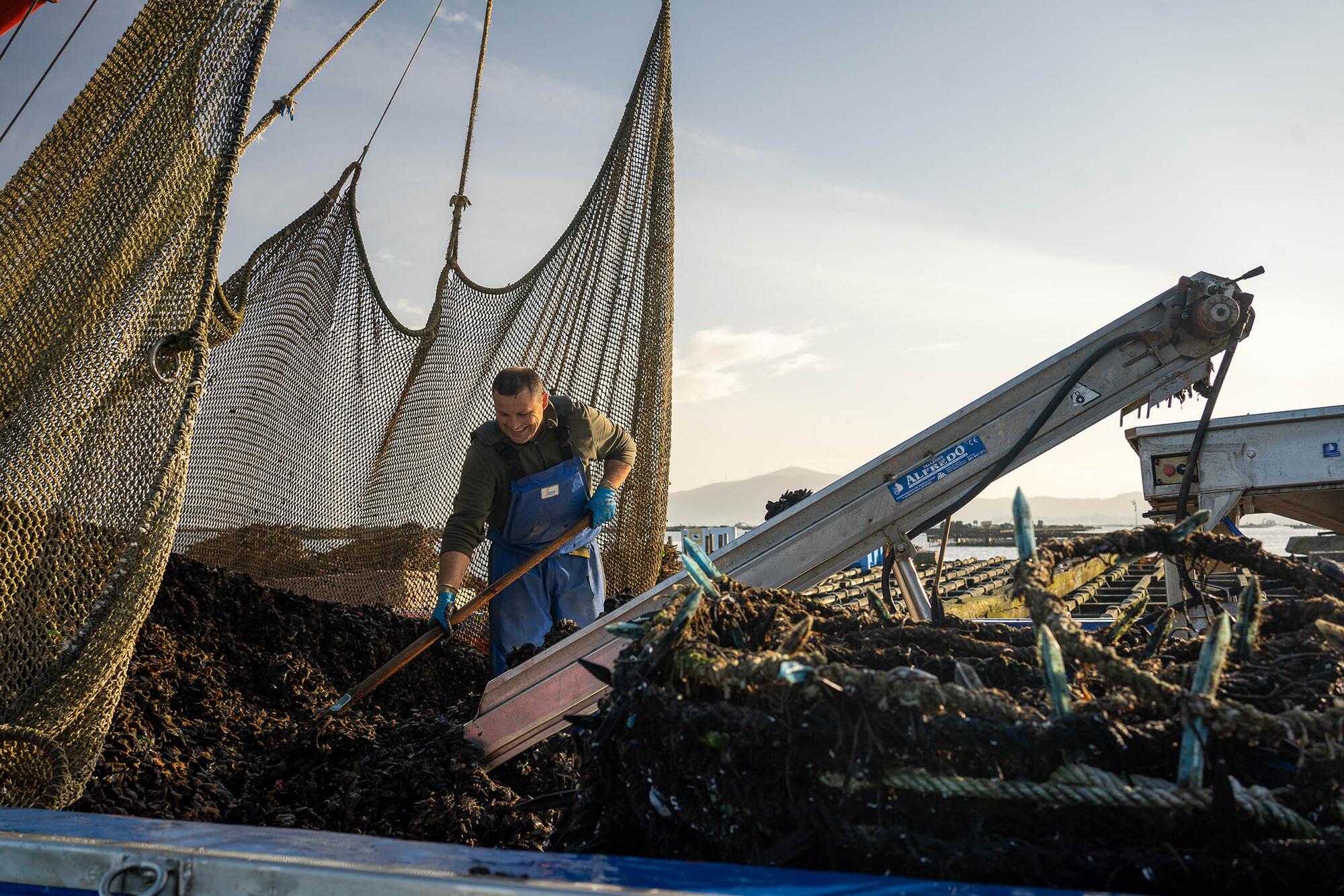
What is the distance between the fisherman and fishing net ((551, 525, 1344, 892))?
264cm

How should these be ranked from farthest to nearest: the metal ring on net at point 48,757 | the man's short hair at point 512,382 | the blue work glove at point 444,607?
the man's short hair at point 512,382 < the blue work glove at point 444,607 < the metal ring on net at point 48,757

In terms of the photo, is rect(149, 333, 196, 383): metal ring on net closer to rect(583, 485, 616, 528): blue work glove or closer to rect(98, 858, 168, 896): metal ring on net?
rect(98, 858, 168, 896): metal ring on net

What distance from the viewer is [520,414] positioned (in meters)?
3.71

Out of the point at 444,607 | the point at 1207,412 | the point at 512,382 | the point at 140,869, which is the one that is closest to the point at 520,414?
the point at 512,382

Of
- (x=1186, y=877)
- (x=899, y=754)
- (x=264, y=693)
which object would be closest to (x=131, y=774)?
(x=264, y=693)

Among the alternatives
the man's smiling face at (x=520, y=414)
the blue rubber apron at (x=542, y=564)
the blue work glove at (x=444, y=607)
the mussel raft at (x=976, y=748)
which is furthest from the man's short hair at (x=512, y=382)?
the mussel raft at (x=976, y=748)

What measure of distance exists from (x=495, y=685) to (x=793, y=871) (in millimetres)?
1482

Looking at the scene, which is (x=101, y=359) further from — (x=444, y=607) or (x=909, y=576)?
(x=909, y=576)

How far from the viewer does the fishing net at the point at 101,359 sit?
81.3 inches

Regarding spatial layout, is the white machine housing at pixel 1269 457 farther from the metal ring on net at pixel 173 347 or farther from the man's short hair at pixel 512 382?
the metal ring on net at pixel 173 347

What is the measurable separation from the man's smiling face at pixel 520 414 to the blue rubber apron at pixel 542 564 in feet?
0.64

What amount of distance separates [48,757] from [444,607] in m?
1.56

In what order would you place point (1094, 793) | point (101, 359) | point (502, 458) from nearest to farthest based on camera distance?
point (1094, 793) < point (101, 359) < point (502, 458)

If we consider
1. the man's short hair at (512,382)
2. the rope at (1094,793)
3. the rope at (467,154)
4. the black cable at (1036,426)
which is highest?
the rope at (467,154)
